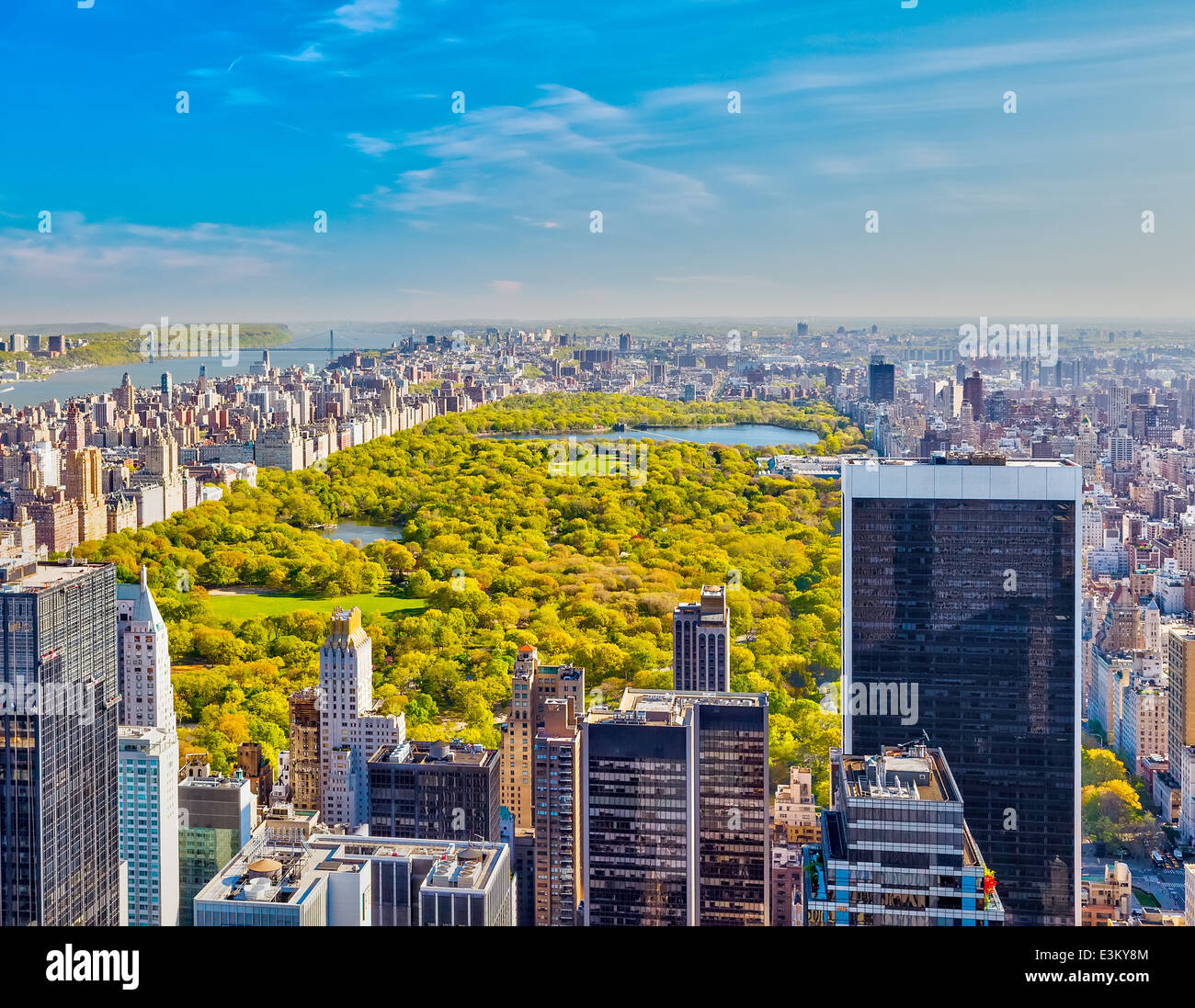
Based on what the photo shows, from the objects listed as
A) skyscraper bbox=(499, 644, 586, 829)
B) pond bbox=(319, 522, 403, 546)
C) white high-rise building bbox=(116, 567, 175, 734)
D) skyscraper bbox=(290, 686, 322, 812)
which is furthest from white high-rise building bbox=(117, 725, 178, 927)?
pond bbox=(319, 522, 403, 546)

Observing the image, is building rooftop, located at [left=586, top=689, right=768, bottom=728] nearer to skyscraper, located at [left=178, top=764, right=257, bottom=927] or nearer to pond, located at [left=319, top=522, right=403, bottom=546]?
skyscraper, located at [left=178, top=764, right=257, bottom=927]

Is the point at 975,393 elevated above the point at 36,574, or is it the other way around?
the point at 975,393

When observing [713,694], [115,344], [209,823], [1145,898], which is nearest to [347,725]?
[209,823]

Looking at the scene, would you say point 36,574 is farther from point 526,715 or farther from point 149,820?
point 526,715

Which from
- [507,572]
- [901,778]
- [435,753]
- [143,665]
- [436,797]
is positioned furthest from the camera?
[507,572]

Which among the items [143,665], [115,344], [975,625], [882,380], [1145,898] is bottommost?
[1145,898]

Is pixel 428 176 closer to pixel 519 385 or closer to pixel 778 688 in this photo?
pixel 778 688
